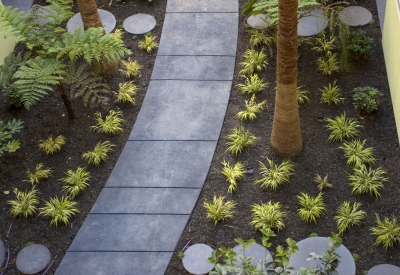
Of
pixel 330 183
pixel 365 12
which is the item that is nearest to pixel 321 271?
pixel 330 183

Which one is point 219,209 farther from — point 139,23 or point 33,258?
point 139,23

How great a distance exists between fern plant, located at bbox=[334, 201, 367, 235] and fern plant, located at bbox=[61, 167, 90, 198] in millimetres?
3459

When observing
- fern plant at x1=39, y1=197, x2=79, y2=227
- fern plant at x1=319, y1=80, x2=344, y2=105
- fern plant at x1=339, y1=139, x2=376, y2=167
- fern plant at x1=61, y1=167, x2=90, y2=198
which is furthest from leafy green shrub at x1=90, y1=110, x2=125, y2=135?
fern plant at x1=339, y1=139, x2=376, y2=167

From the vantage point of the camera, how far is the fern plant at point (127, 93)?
9766 mm

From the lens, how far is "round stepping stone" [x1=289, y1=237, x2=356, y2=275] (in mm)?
7367

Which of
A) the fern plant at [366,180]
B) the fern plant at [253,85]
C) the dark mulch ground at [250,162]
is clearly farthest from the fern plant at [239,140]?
the fern plant at [366,180]

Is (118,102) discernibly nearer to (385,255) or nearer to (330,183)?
(330,183)

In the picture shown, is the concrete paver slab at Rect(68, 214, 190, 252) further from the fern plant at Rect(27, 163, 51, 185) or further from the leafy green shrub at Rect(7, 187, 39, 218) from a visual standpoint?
the fern plant at Rect(27, 163, 51, 185)

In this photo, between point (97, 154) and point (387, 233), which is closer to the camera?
point (387, 233)

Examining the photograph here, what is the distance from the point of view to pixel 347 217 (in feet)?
26.2

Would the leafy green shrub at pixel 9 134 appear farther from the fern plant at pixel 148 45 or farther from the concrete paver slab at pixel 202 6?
the concrete paver slab at pixel 202 6

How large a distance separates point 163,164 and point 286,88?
2.16m

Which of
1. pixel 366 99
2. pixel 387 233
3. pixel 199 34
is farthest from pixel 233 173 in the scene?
pixel 199 34

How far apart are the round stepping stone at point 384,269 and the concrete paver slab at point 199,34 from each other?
14.7 feet
